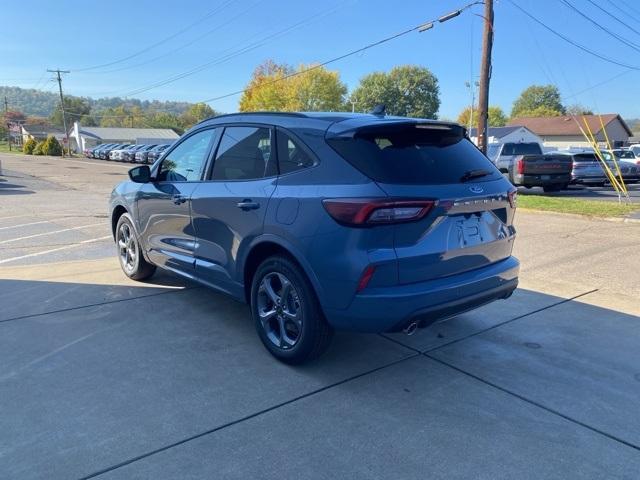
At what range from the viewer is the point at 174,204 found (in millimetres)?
4820

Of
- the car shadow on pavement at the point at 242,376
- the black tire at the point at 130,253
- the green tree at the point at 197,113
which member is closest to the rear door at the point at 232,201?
the car shadow on pavement at the point at 242,376

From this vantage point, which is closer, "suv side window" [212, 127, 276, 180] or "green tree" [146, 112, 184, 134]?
"suv side window" [212, 127, 276, 180]

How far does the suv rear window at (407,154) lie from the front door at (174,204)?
174cm

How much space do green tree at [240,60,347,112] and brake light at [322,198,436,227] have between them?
2670 inches

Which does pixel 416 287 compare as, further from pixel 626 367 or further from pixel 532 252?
pixel 532 252

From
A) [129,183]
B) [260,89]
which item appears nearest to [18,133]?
[260,89]

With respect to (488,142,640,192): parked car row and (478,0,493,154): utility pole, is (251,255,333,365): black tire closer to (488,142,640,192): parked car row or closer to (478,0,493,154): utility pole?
(488,142,640,192): parked car row

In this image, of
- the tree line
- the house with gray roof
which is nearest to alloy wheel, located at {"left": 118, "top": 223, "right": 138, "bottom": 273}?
the tree line

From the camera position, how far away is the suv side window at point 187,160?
15.3 feet

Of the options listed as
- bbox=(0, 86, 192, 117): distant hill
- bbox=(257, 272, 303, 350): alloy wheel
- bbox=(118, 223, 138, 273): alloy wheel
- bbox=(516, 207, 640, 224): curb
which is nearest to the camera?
bbox=(257, 272, 303, 350): alloy wheel

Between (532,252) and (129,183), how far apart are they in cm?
578

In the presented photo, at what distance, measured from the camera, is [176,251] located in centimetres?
489

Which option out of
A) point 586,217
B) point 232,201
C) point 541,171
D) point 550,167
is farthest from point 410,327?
point 550,167

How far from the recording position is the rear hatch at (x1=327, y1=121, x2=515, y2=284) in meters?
3.21
